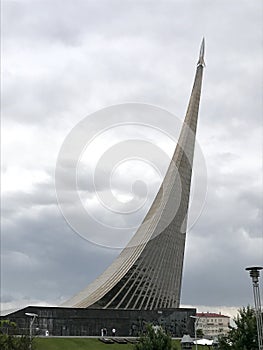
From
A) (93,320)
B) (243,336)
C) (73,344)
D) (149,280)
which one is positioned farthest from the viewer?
(149,280)

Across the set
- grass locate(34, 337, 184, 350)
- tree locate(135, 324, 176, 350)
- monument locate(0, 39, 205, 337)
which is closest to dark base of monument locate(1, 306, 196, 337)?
monument locate(0, 39, 205, 337)

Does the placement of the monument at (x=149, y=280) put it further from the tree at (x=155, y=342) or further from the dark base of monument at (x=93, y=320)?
the tree at (x=155, y=342)

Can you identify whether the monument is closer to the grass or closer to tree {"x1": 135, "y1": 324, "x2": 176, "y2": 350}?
the grass

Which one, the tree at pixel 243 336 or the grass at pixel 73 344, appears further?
the grass at pixel 73 344

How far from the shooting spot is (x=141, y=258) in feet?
138

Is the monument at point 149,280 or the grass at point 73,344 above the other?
the monument at point 149,280

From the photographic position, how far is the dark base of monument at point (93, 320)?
1437 inches

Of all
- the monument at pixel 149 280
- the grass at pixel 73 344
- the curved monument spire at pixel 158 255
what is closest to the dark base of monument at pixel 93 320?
the monument at pixel 149 280

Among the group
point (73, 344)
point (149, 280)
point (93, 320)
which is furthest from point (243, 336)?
point (149, 280)

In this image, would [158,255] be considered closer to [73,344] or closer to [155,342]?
[73,344]

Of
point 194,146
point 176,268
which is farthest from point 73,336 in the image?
point 194,146

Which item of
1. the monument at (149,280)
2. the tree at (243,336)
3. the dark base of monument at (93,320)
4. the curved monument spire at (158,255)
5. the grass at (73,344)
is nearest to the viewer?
the tree at (243,336)

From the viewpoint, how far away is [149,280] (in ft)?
137

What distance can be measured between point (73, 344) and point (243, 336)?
42.2 ft
